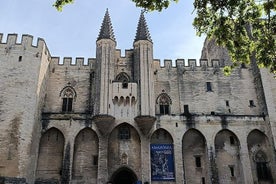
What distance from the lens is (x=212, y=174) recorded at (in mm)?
23250

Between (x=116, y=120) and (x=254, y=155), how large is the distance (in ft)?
35.9

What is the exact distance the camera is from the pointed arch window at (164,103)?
26.1m

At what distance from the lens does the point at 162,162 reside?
23891 millimetres

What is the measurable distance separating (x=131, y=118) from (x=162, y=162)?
3.97 meters

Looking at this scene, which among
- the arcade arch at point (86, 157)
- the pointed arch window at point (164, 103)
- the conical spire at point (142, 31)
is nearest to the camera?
the arcade arch at point (86, 157)

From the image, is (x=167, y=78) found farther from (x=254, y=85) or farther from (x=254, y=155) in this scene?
(x=254, y=155)

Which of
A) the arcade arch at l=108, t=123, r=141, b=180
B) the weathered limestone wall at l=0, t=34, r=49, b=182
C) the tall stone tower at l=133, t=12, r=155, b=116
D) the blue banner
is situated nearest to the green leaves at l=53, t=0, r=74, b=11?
the weathered limestone wall at l=0, t=34, r=49, b=182

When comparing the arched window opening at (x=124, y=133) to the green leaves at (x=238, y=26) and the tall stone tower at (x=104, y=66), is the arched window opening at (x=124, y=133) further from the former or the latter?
the green leaves at (x=238, y=26)

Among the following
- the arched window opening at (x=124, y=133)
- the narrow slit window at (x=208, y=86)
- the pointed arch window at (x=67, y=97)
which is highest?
the narrow slit window at (x=208, y=86)

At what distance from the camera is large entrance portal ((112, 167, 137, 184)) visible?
2377 cm

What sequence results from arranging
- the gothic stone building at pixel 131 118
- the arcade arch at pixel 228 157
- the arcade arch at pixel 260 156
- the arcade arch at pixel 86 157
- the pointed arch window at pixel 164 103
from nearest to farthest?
1. the gothic stone building at pixel 131 118
2. the arcade arch at pixel 86 157
3. the arcade arch at pixel 228 157
4. the arcade arch at pixel 260 156
5. the pointed arch window at pixel 164 103

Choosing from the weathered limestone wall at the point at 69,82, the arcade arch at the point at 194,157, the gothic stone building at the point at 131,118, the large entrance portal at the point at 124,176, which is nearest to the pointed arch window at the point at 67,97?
the gothic stone building at the point at 131,118

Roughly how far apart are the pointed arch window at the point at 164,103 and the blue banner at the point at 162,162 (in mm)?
3009

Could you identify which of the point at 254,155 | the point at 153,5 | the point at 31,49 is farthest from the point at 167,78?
the point at 153,5
